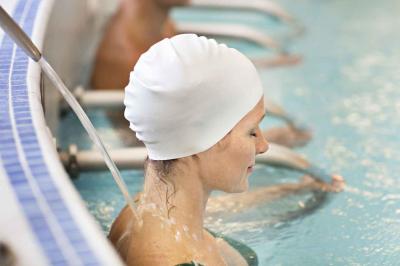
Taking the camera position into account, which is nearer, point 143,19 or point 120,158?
point 120,158

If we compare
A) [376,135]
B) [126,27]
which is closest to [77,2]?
[126,27]

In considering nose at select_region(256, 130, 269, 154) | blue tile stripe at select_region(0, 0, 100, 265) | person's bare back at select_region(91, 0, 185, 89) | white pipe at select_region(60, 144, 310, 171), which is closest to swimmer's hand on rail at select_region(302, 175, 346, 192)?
white pipe at select_region(60, 144, 310, 171)

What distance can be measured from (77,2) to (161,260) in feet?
7.56

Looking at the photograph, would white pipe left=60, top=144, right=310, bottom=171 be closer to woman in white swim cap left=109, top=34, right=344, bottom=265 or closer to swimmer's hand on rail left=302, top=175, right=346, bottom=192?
swimmer's hand on rail left=302, top=175, right=346, bottom=192

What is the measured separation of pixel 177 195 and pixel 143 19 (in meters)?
2.15

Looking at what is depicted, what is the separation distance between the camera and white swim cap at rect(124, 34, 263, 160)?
1.74 m

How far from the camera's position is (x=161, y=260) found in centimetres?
173

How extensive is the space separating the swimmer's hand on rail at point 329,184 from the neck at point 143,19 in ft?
3.82

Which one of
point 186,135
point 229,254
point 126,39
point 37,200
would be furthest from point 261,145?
point 126,39

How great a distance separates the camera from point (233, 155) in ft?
6.09

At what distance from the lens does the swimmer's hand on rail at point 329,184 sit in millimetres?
3100

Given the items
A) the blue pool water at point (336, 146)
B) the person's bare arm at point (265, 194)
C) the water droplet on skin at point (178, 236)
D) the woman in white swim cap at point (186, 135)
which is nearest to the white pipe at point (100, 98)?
the blue pool water at point (336, 146)

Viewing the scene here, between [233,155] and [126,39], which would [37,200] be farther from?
[126,39]

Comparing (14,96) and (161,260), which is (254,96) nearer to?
(161,260)
